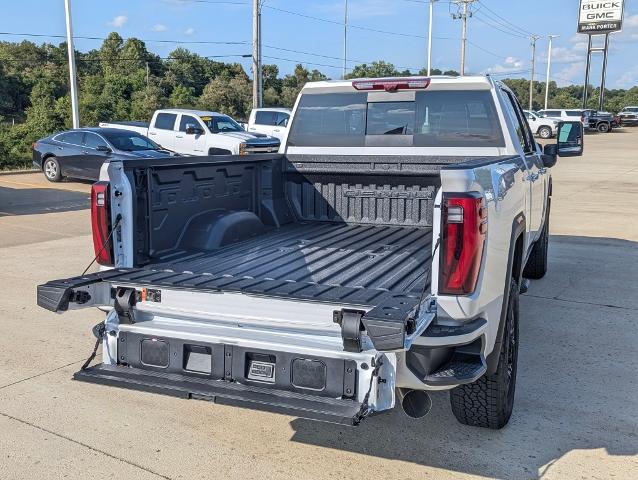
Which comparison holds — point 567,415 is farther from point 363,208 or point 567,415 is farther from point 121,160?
point 121,160

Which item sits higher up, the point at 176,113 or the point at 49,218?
the point at 176,113

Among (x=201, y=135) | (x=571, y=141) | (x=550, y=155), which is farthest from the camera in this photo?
(x=201, y=135)

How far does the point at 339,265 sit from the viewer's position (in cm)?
404

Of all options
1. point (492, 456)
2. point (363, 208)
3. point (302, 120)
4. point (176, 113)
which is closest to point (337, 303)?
point (492, 456)

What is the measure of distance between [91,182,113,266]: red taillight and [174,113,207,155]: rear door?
15556 millimetres

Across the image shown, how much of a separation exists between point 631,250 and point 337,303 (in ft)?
24.6

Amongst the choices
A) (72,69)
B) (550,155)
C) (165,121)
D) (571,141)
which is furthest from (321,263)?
(72,69)

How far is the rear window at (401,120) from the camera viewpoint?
16.8ft

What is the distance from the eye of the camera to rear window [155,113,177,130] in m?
19.9

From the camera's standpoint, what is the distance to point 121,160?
12.4 feet

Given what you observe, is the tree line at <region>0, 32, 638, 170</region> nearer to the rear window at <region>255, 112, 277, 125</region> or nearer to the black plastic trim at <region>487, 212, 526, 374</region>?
the rear window at <region>255, 112, 277, 125</region>

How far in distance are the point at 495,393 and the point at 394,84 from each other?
2674 mm

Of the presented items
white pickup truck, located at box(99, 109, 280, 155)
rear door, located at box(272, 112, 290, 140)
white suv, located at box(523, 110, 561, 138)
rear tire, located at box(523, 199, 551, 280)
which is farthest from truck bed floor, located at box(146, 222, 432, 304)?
white suv, located at box(523, 110, 561, 138)

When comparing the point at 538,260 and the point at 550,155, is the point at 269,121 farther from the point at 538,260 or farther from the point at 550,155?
the point at 550,155
